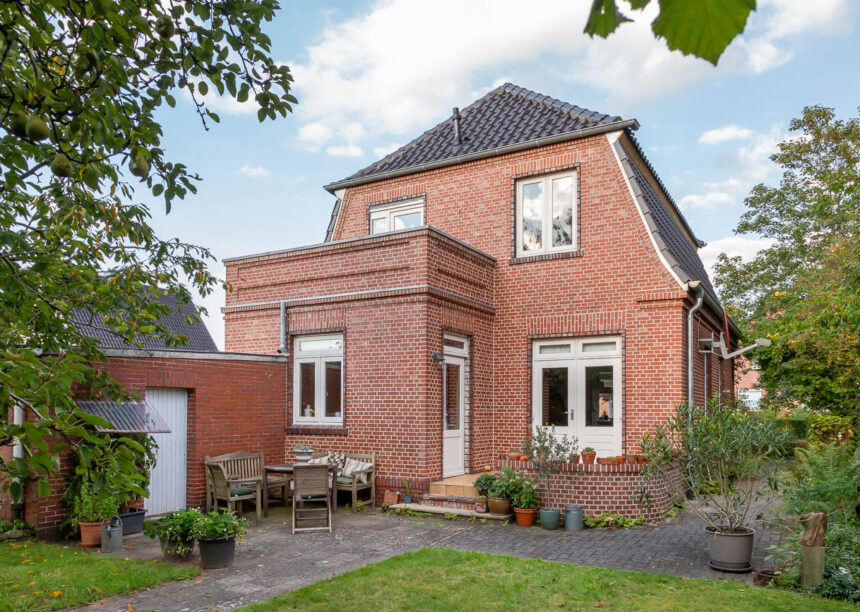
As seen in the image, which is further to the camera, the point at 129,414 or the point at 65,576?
the point at 129,414

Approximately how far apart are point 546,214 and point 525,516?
566 centimetres

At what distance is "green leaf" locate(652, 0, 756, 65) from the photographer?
78cm

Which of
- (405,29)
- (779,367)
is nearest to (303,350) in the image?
(405,29)

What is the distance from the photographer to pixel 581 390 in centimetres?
1173

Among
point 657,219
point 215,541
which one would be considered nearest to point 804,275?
point 657,219

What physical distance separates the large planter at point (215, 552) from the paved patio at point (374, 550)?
0.44ft

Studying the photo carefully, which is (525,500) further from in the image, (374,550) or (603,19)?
(603,19)

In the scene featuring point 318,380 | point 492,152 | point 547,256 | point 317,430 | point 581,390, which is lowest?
point 317,430

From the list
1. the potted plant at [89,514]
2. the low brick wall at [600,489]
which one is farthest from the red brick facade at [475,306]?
the potted plant at [89,514]

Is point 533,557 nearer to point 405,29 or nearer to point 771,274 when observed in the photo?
point 405,29

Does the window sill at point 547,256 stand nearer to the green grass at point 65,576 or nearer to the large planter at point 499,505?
the large planter at point 499,505

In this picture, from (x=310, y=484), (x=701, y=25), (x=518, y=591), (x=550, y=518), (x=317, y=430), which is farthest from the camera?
(x=317, y=430)

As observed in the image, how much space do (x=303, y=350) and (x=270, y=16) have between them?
9096mm

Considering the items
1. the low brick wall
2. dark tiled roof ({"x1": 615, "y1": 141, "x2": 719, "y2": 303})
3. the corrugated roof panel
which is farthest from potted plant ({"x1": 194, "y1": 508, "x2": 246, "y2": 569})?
dark tiled roof ({"x1": 615, "y1": 141, "x2": 719, "y2": 303})
